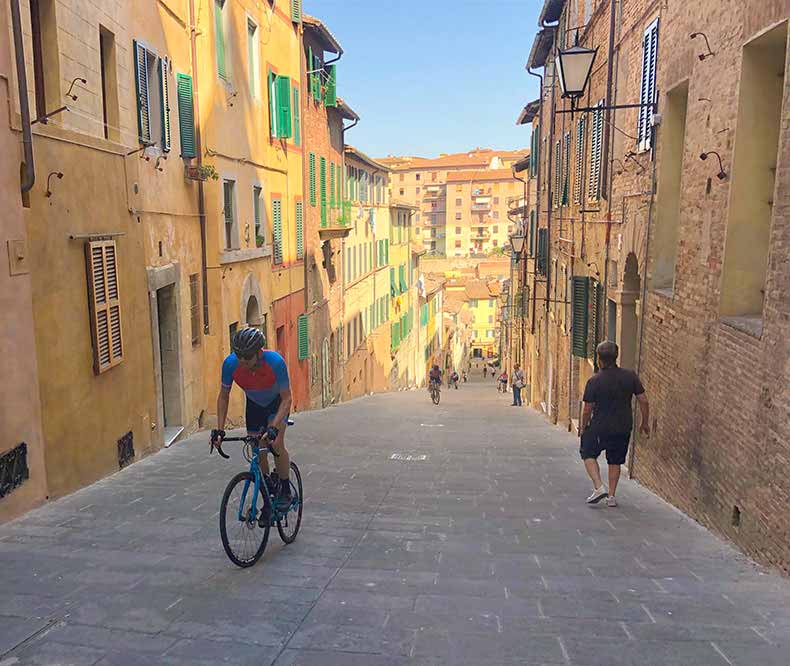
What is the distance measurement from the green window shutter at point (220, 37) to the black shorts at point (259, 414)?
34.0 feet

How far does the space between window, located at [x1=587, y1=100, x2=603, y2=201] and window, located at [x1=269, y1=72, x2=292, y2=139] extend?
310 inches

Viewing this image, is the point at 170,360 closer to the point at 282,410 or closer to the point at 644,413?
the point at 282,410

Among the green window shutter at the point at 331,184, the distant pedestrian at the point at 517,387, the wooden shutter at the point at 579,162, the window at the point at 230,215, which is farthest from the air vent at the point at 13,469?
the distant pedestrian at the point at 517,387

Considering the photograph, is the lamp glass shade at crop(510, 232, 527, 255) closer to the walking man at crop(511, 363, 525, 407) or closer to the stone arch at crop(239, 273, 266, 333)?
the walking man at crop(511, 363, 525, 407)

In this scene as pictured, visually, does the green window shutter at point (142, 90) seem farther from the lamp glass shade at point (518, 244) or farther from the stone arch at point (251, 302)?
the lamp glass shade at point (518, 244)

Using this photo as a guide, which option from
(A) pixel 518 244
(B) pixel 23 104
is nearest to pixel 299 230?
(A) pixel 518 244

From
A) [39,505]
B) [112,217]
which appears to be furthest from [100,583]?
[112,217]

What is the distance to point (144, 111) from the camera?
33.1 feet

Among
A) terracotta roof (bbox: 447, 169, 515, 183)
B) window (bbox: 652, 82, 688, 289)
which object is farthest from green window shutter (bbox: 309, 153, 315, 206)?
terracotta roof (bbox: 447, 169, 515, 183)

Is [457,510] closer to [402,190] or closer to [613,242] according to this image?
[613,242]

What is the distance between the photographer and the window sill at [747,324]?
19.0 ft

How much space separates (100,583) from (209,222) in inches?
374

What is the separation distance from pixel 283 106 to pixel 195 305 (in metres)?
7.76

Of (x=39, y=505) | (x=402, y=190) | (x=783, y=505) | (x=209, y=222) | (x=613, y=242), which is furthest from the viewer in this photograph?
(x=402, y=190)
